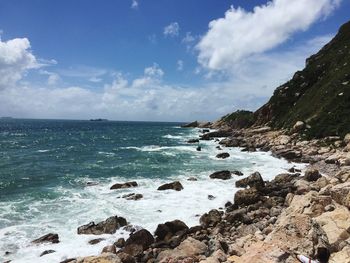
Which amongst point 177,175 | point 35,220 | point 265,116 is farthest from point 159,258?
point 265,116

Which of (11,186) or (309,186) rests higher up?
(309,186)

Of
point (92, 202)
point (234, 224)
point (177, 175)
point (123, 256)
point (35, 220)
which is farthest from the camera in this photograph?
point (177, 175)

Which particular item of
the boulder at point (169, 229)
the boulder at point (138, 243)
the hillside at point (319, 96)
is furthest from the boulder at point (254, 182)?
the hillside at point (319, 96)

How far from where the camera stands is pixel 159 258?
64.8 feet

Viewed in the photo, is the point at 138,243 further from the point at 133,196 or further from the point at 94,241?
the point at 133,196

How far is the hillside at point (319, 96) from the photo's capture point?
5952 cm

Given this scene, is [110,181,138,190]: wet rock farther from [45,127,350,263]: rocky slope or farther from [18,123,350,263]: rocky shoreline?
[45,127,350,263]: rocky slope

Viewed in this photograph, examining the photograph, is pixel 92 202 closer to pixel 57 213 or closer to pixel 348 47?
pixel 57 213

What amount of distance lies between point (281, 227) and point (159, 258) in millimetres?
7417

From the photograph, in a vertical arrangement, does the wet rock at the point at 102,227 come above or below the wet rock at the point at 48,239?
above

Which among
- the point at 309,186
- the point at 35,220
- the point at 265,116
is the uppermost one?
the point at 265,116

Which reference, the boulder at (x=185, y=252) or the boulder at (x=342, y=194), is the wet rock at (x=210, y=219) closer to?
the boulder at (x=185, y=252)

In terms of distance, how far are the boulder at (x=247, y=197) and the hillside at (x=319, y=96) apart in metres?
28.8

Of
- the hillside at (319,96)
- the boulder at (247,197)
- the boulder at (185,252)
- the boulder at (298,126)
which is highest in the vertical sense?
the hillside at (319,96)
